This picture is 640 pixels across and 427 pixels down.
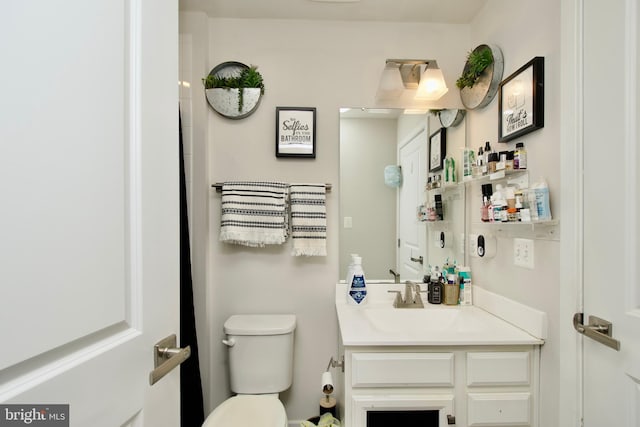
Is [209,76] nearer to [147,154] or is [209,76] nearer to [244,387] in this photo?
[147,154]

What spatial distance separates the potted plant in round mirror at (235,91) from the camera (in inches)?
64.6

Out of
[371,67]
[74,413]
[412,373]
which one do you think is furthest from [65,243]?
[371,67]

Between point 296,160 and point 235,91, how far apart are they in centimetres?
50

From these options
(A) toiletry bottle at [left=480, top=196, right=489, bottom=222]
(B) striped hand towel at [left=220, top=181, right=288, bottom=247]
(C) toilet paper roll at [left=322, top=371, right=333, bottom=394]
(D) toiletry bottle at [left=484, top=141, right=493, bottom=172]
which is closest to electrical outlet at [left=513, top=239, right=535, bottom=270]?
(A) toiletry bottle at [left=480, top=196, right=489, bottom=222]

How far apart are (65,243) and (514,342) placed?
4.50 ft

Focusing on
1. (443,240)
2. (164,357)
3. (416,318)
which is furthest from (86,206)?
(443,240)

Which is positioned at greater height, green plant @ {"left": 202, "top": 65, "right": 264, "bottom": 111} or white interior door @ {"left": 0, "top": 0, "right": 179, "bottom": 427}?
green plant @ {"left": 202, "top": 65, "right": 264, "bottom": 111}

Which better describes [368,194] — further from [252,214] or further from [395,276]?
[252,214]

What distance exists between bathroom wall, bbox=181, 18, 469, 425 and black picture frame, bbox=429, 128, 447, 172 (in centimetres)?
24

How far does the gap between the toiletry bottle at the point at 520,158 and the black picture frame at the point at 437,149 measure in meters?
0.49

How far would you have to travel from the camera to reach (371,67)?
172cm

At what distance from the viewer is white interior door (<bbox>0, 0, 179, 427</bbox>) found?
0.39 m

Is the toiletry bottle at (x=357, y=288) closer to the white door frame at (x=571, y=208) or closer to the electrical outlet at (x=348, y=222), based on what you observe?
the electrical outlet at (x=348, y=222)

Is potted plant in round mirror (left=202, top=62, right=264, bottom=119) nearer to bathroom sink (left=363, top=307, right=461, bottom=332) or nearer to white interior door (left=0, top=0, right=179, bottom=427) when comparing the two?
white interior door (left=0, top=0, right=179, bottom=427)
